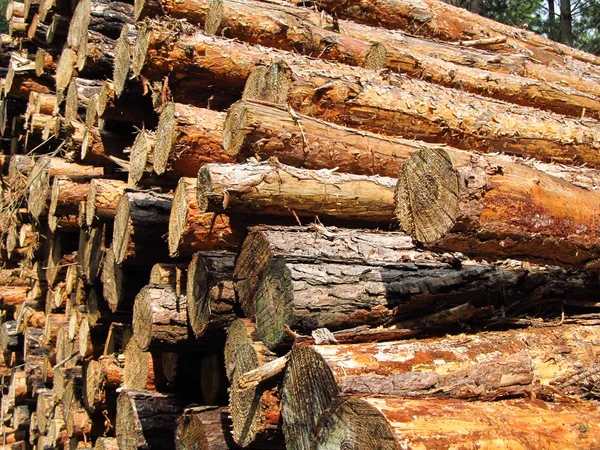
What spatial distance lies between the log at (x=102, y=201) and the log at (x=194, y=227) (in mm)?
1269

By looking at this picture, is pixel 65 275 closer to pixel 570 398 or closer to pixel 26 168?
pixel 26 168

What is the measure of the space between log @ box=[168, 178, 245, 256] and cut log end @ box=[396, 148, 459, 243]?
1.24m

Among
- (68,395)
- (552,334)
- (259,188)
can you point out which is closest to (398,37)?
(259,188)

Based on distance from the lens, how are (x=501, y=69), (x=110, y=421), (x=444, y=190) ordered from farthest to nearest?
(x=501, y=69) < (x=110, y=421) < (x=444, y=190)

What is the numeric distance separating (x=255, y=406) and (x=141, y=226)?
1696 millimetres

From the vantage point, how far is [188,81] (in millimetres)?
4305

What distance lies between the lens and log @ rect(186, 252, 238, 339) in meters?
3.24

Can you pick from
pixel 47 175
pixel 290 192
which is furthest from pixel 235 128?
pixel 47 175

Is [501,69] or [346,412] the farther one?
[501,69]

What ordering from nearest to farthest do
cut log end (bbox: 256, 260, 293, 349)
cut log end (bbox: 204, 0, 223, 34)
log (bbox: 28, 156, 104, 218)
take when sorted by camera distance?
cut log end (bbox: 256, 260, 293, 349)
cut log end (bbox: 204, 0, 223, 34)
log (bbox: 28, 156, 104, 218)

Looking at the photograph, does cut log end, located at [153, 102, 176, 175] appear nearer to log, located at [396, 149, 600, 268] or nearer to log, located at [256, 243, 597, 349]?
log, located at [256, 243, 597, 349]

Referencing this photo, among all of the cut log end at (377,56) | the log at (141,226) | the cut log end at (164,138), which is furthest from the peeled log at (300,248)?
the cut log end at (377,56)

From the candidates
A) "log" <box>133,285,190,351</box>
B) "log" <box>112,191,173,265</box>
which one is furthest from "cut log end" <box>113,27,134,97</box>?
"log" <box>133,285,190,351</box>

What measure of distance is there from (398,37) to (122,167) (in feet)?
8.22
